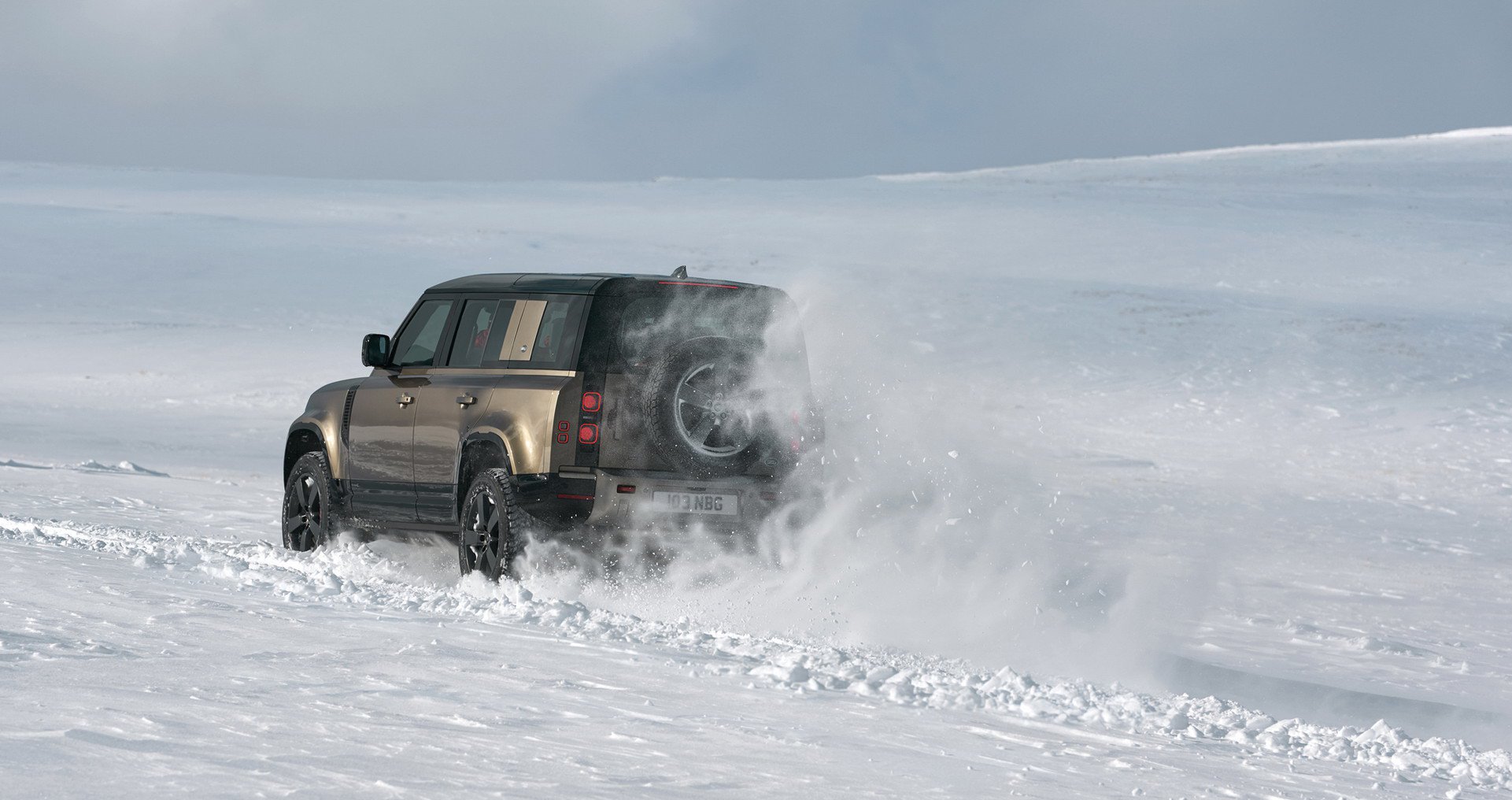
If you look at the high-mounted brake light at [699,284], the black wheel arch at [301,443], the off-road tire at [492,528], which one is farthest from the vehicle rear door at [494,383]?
the black wheel arch at [301,443]

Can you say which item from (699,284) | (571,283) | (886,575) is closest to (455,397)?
(571,283)

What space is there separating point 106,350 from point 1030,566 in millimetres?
17896

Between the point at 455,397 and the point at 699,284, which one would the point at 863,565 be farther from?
the point at 455,397

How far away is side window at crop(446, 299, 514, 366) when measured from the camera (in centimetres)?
878

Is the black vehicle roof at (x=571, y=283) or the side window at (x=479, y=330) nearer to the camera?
the black vehicle roof at (x=571, y=283)

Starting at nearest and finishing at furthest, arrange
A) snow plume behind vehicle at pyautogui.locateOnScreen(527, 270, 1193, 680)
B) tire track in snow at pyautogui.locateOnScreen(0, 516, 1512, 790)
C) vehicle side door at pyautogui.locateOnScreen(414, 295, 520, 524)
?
tire track in snow at pyautogui.locateOnScreen(0, 516, 1512, 790) < snow plume behind vehicle at pyautogui.locateOnScreen(527, 270, 1193, 680) < vehicle side door at pyautogui.locateOnScreen(414, 295, 520, 524)

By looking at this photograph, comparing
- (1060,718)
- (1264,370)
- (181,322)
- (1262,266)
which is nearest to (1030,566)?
(1060,718)

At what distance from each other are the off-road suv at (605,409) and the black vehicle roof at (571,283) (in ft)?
0.04

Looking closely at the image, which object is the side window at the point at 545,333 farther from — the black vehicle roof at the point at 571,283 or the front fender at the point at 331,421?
the front fender at the point at 331,421

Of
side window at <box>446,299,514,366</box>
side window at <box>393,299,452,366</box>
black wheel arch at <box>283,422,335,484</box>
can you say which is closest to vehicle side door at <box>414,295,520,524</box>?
side window at <box>446,299,514,366</box>

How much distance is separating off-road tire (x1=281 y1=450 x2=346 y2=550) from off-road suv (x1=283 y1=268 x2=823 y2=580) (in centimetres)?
91

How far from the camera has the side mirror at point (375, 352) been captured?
954cm

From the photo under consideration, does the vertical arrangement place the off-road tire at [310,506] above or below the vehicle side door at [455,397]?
below

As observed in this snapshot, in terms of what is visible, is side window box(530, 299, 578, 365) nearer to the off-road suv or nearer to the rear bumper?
the off-road suv
